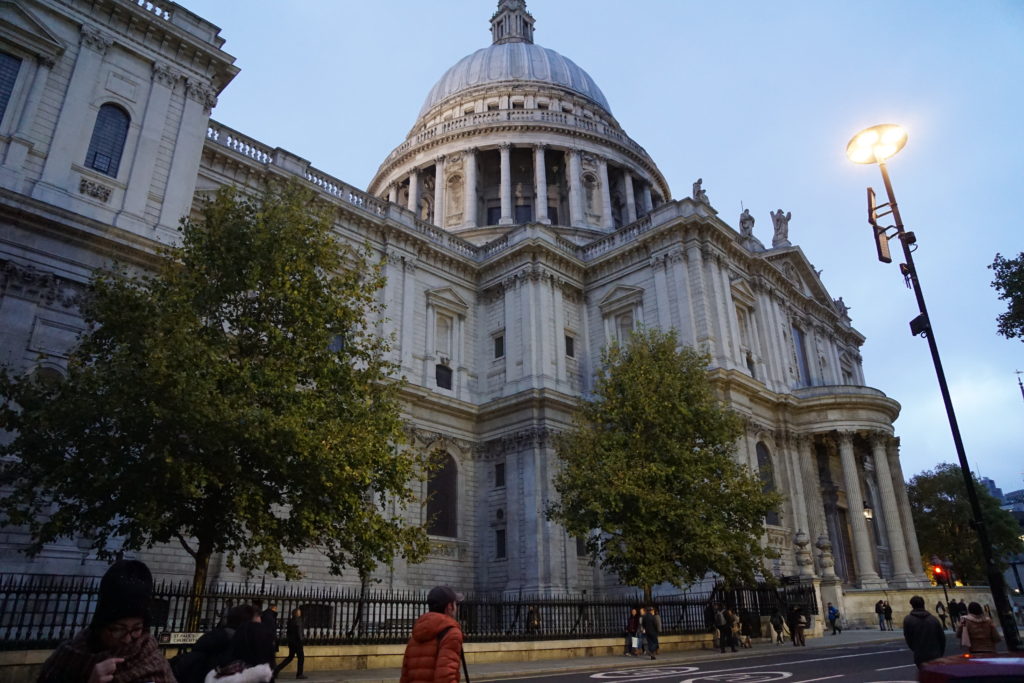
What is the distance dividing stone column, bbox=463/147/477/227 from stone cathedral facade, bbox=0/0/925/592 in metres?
0.24

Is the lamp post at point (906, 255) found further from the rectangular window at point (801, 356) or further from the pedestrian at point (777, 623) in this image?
the rectangular window at point (801, 356)

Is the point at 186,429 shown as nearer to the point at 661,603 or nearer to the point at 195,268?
A: the point at 195,268

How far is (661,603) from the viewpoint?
2266 cm

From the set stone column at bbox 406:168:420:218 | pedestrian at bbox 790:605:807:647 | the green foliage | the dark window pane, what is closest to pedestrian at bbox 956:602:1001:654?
the green foliage

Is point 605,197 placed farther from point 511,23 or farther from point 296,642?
point 296,642

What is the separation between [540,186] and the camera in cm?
4806

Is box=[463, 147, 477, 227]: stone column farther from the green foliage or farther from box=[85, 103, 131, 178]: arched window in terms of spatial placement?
the green foliage

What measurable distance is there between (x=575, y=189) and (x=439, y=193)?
384 inches

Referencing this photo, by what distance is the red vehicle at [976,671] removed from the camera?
4065 mm

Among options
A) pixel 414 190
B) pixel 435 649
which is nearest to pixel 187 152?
pixel 435 649

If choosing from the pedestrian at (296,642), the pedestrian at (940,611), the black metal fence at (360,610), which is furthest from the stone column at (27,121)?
the pedestrian at (940,611)

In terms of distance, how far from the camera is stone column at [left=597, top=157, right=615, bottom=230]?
48.7m

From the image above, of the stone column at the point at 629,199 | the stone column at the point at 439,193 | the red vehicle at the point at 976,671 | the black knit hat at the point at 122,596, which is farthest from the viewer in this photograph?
the stone column at the point at 629,199

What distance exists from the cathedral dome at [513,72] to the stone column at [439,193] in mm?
10679
